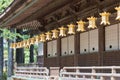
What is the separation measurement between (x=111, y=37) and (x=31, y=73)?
6.64 meters

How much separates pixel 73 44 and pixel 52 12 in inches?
79.6

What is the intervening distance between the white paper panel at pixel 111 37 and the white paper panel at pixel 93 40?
1.00 metres

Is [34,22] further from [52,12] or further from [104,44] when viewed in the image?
[104,44]

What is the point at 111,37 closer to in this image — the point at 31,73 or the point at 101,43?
the point at 101,43

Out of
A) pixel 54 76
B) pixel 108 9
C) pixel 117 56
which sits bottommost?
pixel 54 76

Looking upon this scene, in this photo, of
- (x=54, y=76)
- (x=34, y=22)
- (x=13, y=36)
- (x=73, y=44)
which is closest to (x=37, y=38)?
(x=34, y=22)

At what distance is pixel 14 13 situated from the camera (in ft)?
50.7

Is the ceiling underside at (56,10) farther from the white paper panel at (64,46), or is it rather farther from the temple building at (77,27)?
the white paper panel at (64,46)

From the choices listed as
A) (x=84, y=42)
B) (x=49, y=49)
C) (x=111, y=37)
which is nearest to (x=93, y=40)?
(x=84, y=42)

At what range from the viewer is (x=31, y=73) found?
1823cm

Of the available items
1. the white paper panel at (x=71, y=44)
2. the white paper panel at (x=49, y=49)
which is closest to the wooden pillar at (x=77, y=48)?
the white paper panel at (x=71, y=44)

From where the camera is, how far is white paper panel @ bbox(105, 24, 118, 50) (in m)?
12.7

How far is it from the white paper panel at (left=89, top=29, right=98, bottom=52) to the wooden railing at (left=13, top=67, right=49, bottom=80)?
2.37 metres

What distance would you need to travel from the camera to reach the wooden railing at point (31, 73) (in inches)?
626
